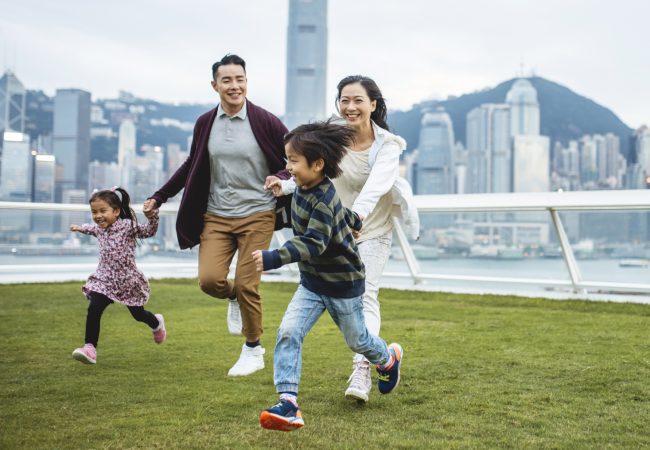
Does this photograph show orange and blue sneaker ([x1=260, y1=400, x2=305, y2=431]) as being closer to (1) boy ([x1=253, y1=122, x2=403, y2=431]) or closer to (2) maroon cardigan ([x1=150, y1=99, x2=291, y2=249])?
(1) boy ([x1=253, y1=122, x2=403, y2=431])

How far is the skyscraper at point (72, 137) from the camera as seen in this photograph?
226 ft

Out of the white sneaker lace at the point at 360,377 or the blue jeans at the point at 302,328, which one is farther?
the white sneaker lace at the point at 360,377

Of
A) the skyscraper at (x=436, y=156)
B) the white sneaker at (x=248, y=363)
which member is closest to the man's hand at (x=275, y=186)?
the white sneaker at (x=248, y=363)

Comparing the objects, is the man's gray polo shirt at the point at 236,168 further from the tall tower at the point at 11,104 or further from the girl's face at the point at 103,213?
the tall tower at the point at 11,104

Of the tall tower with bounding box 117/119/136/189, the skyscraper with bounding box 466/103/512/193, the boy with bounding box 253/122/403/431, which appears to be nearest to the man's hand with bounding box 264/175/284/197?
the boy with bounding box 253/122/403/431

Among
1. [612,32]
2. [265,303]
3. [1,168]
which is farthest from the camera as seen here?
[612,32]

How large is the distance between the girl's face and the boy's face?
2.31 meters

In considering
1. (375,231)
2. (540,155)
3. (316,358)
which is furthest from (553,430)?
(540,155)

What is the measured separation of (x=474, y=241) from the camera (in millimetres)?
10602

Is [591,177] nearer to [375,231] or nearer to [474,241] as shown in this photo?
[474,241]

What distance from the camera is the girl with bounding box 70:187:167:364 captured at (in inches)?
193

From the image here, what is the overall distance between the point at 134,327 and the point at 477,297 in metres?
4.76

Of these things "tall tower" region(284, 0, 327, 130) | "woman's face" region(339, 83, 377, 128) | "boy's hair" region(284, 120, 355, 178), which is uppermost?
"tall tower" region(284, 0, 327, 130)

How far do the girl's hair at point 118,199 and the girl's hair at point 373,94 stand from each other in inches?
74.5
